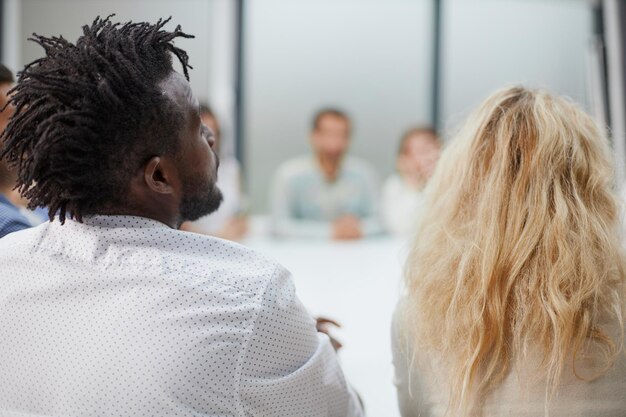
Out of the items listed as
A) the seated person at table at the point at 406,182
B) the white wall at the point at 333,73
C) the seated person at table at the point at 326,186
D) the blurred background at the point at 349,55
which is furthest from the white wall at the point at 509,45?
the seated person at table at the point at 326,186

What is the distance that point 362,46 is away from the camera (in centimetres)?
504

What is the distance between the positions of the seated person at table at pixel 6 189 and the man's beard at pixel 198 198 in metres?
0.34

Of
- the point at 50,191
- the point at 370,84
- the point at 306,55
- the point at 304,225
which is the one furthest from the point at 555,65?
the point at 50,191

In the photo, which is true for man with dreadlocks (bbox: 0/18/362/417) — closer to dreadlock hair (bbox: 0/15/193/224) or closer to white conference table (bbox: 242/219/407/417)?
dreadlock hair (bbox: 0/15/193/224)

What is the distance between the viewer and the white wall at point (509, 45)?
5.15 m

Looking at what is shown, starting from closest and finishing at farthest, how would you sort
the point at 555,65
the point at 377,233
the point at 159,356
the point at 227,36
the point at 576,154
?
the point at 159,356 < the point at 576,154 < the point at 377,233 < the point at 227,36 < the point at 555,65

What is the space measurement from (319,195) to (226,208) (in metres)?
0.51

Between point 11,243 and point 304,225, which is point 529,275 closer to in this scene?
point 11,243

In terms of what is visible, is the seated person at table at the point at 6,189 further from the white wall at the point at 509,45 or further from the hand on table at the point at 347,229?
the white wall at the point at 509,45

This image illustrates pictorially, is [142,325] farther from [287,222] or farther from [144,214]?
[287,222]

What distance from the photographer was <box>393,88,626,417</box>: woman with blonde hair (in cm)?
97

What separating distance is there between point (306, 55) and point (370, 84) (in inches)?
19.5

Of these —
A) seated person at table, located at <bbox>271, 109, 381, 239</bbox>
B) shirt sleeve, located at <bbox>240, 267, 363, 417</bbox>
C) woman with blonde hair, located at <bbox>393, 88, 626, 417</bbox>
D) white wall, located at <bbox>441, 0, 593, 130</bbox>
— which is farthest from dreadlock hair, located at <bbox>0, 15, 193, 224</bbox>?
white wall, located at <bbox>441, 0, 593, 130</bbox>

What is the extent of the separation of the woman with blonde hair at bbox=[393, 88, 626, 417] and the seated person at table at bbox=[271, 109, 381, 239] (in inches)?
101
